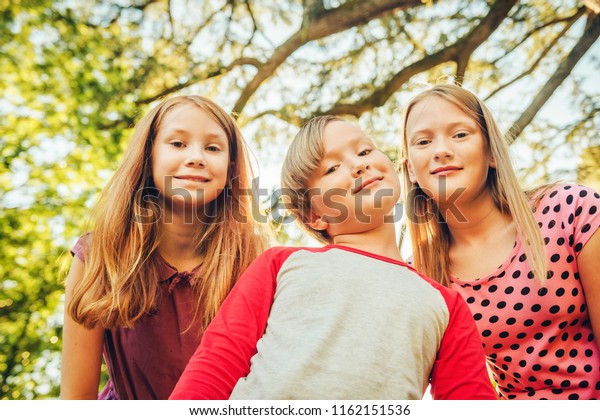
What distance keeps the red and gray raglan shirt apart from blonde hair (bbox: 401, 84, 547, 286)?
50 cm

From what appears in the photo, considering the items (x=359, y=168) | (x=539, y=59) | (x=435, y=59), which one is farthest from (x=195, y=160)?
(x=539, y=59)

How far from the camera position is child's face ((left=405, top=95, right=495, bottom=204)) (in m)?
1.91

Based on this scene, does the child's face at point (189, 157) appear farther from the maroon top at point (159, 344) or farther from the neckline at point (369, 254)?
the neckline at point (369, 254)

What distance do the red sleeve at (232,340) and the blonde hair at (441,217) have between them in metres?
0.87

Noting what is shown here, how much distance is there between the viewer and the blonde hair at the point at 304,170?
6.18 feet

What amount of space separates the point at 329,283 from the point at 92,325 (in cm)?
103

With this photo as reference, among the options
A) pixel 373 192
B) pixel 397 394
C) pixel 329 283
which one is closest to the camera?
pixel 397 394

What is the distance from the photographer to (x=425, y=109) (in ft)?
6.84

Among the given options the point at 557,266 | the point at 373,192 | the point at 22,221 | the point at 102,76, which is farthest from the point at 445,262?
the point at 22,221

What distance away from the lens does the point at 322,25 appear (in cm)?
428

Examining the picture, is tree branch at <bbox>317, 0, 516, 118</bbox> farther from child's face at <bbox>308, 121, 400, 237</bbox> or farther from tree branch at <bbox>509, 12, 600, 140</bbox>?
child's face at <bbox>308, 121, 400, 237</bbox>

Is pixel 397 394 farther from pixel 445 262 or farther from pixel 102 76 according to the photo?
Answer: pixel 102 76

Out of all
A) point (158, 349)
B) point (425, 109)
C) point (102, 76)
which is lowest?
point (158, 349)

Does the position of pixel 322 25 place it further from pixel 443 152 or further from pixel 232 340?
pixel 232 340
